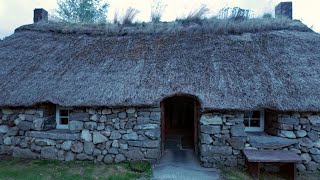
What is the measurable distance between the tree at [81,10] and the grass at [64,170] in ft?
45.8

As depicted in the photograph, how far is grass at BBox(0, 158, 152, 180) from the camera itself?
5664 mm

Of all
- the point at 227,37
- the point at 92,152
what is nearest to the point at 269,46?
the point at 227,37

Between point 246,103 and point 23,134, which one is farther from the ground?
point 246,103

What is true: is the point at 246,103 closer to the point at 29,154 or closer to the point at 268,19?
the point at 268,19

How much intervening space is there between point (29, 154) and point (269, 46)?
267 inches

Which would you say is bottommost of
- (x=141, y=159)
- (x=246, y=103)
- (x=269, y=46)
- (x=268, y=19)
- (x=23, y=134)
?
(x=141, y=159)

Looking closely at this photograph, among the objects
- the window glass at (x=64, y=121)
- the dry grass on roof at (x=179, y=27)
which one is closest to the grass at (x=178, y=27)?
the dry grass on roof at (x=179, y=27)

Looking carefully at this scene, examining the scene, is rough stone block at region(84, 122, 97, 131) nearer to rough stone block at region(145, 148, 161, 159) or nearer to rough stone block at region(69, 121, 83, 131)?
rough stone block at region(69, 121, 83, 131)

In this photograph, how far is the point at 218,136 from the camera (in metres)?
6.15

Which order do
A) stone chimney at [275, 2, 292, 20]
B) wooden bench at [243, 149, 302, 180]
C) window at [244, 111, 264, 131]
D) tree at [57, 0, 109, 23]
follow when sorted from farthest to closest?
tree at [57, 0, 109, 23], stone chimney at [275, 2, 292, 20], window at [244, 111, 264, 131], wooden bench at [243, 149, 302, 180]

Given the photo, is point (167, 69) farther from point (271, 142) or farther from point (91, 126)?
point (271, 142)

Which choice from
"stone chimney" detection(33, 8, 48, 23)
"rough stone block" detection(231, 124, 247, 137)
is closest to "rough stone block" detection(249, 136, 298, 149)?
"rough stone block" detection(231, 124, 247, 137)

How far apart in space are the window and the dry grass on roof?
253 centimetres

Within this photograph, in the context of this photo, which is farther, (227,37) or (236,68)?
(227,37)
